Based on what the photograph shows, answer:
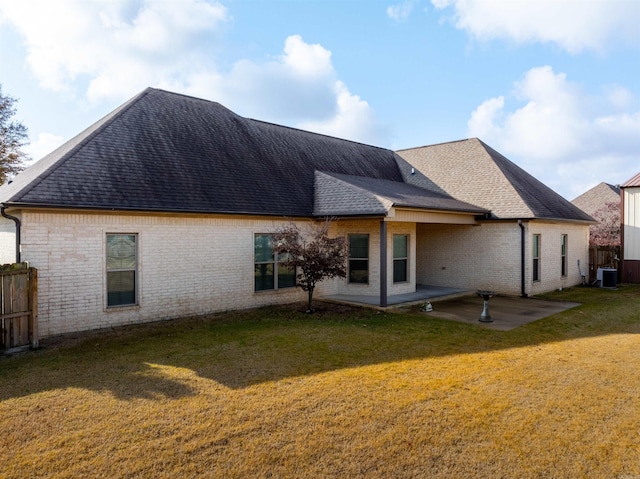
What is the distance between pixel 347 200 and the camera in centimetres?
1312

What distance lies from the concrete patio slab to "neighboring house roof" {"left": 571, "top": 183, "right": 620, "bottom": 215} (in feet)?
69.5

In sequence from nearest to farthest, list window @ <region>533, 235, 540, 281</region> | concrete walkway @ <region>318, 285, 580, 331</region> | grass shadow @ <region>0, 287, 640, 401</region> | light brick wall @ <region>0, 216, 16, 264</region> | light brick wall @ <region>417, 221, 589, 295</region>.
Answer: grass shadow @ <region>0, 287, 640, 401</region> < light brick wall @ <region>0, 216, 16, 264</region> < concrete walkway @ <region>318, 285, 580, 331</region> < light brick wall @ <region>417, 221, 589, 295</region> < window @ <region>533, 235, 540, 281</region>

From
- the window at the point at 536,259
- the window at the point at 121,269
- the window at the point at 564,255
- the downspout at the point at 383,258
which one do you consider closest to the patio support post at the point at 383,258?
the downspout at the point at 383,258

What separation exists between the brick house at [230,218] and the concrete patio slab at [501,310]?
1425 millimetres

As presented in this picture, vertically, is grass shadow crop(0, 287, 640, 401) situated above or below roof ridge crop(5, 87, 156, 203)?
below

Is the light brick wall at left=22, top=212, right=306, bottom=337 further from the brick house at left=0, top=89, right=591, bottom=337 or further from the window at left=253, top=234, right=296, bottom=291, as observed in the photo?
the window at left=253, top=234, right=296, bottom=291

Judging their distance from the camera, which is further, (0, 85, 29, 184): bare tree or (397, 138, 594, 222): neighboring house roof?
(0, 85, 29, 184): bare tree

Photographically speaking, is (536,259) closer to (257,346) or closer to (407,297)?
(407,297)

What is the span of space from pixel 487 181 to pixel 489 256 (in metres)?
3.33

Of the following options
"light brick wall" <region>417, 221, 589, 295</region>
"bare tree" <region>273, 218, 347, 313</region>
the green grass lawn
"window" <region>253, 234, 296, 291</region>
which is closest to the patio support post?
"bare tree" <region>273, 218, 347, 313</region>

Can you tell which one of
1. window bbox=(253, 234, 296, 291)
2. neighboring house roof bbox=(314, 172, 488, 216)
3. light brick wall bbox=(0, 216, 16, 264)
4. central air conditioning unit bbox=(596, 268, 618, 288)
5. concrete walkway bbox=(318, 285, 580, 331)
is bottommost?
concrete walkway bbox=(318, 285, 580, 331)

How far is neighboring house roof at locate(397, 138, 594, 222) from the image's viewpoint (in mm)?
15500

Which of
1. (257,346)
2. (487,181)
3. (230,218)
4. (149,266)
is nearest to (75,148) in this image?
(149,266)

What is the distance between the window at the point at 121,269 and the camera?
977 cm
